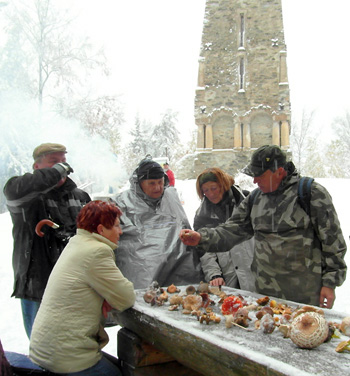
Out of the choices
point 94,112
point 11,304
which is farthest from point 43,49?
point 11,304

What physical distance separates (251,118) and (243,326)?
68.7ft

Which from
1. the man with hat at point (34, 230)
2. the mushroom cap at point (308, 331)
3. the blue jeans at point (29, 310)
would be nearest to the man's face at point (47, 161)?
the man with hat at point (34, 230)

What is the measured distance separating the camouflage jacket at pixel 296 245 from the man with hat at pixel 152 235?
69 centimetres

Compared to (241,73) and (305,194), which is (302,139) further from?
(305,194)

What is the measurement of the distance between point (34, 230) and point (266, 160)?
1835mm

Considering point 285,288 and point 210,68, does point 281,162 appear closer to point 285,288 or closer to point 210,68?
point 285,288

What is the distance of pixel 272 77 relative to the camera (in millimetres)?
21812

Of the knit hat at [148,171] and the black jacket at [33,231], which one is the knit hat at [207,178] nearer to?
the knit hat at [148,171]

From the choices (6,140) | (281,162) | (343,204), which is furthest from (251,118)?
(281,162)

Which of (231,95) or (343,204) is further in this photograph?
(231,95)

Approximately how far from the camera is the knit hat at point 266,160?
2740 millimetres

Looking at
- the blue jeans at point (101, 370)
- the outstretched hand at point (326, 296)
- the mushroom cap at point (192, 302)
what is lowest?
the blue jeans at point (101, 370)

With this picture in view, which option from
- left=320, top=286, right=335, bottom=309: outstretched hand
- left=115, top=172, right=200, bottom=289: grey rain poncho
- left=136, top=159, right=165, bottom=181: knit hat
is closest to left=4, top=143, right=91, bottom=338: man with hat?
left=115, top=172, right=200, bottom=289: grey rain poncho

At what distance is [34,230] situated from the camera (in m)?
2.91
